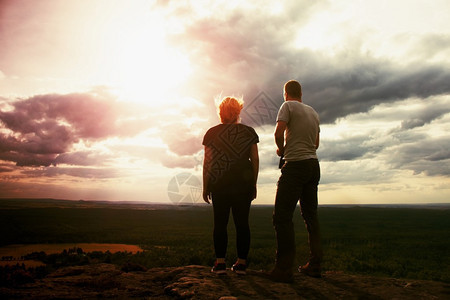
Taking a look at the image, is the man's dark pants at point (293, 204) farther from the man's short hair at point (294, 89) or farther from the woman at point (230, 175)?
the man's short hair at point (294, 89)

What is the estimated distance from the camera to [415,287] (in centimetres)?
406

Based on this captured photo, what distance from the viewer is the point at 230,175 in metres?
A: 4.69

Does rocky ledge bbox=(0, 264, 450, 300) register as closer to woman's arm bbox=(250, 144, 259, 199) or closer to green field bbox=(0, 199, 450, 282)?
→ woman's arm bbox=(250, 144, 259, 199)

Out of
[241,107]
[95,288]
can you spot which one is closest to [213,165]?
[241,107]

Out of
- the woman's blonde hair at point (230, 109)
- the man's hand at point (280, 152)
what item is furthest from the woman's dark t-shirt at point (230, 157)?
the man's hand at point (280, 152)

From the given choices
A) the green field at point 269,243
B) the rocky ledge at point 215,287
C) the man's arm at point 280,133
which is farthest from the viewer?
the green field at point 269,243

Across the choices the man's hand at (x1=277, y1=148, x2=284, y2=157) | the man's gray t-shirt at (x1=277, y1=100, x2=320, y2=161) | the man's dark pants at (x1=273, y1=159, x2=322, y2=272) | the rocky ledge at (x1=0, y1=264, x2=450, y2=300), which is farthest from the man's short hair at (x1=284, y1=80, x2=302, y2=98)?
the rocky ledge at (x1=0, y1=264, x2=450, y2=300)

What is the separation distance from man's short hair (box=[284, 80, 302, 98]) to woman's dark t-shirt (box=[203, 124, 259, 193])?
2.70ft

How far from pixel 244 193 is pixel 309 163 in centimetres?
105

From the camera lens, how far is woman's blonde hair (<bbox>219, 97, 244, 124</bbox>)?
494cm

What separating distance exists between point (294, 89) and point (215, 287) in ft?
10.1

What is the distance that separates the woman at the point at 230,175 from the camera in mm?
4664

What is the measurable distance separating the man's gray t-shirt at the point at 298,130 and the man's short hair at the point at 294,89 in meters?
0.20

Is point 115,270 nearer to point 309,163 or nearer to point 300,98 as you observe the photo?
point 309,163
